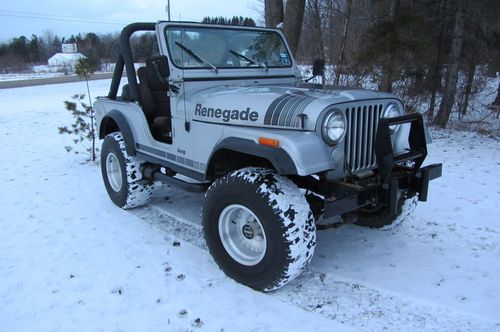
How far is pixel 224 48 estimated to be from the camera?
421cm

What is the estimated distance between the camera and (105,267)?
11.7 ft

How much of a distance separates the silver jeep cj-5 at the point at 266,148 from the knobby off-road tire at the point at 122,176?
0.86 feet

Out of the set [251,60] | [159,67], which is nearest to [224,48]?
[251,60]

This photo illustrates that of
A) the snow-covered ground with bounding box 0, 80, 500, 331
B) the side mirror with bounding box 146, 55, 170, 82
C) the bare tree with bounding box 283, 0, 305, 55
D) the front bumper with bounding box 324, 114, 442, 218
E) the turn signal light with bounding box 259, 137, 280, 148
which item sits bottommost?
the snow-covered ground with bounding box 0, 80, 500, 331

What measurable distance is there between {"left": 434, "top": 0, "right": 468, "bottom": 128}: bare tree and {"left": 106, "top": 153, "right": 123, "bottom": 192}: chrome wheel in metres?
8.28

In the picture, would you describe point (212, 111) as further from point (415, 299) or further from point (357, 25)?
point (357, 25)

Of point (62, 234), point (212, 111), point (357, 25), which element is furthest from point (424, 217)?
point (357, 25)

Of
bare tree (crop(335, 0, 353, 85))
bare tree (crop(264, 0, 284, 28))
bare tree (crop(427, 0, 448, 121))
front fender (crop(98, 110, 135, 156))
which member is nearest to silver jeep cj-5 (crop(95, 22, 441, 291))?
front fender (crop(98, 110, 135, 156))

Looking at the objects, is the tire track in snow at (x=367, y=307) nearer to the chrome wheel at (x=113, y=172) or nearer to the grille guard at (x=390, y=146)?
the grille guard at (x=390, y=146)

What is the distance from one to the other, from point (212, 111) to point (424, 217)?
2655 mm

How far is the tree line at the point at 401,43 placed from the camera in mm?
9477

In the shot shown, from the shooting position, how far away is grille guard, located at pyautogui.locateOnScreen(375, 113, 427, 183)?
2.89 meters

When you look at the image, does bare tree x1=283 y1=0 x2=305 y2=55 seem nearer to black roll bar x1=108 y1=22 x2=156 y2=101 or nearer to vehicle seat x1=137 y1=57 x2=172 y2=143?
vehicle seat x1=137 y1=57 x2=172 y2=143

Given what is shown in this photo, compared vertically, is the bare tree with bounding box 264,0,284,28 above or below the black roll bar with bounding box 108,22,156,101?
above
